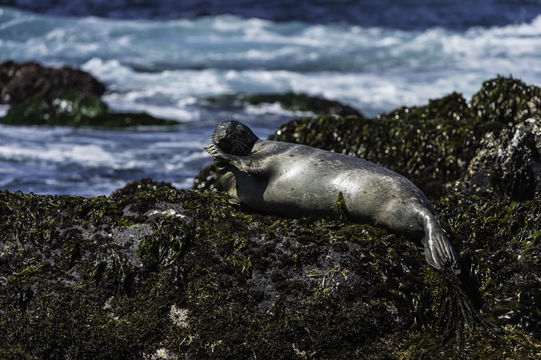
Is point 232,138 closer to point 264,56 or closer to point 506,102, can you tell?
point 506,102

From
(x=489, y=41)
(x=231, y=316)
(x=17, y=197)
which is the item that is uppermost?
(x=489, y=41)

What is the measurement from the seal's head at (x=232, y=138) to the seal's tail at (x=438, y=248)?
57.5 inches

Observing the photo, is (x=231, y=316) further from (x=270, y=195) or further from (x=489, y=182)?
(x=489, y=182)

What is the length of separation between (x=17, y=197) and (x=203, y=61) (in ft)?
54.6

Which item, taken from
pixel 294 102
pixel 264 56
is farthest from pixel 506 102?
pixel 264 56

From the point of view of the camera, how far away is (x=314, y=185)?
174 inches

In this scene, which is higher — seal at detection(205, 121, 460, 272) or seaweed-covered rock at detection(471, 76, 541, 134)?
seaweed-covered rock at detection(471, 76, 541, 134)

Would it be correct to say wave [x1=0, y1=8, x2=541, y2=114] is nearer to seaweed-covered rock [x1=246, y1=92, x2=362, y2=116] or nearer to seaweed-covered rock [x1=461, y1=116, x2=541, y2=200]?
seaweed-covered rock [x1=246, y1=92, x2=362, y2=116]

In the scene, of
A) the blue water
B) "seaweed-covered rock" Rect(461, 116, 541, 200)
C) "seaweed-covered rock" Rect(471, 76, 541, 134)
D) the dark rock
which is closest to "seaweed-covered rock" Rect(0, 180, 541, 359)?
"seaweed-covered rock" Rect(461, 116, 541, 200)

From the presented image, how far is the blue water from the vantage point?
10.7 metres

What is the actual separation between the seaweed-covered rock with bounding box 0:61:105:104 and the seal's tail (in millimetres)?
12186

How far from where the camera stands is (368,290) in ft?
12.4

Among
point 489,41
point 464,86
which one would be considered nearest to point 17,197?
point 464,86

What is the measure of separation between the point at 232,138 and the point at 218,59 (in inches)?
666
